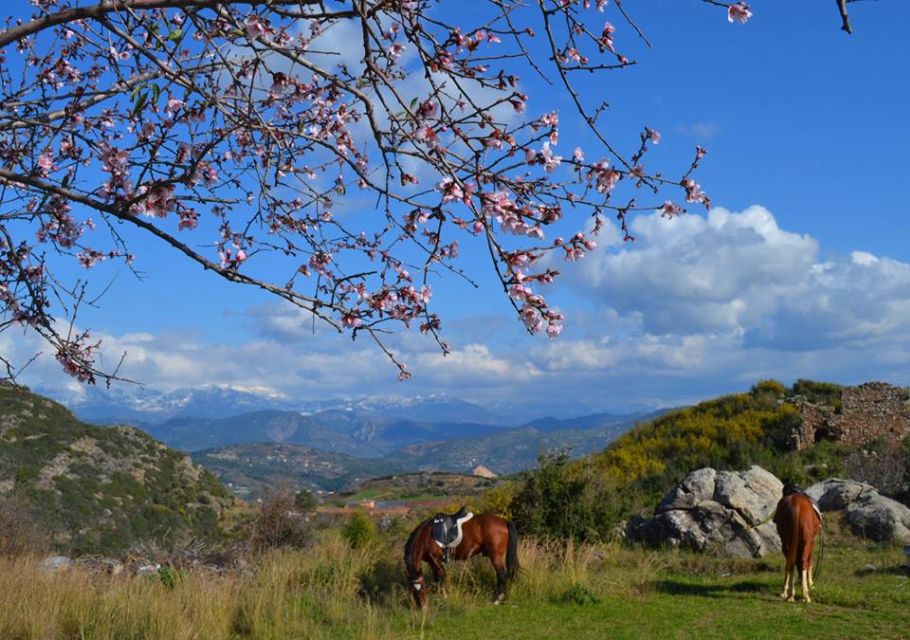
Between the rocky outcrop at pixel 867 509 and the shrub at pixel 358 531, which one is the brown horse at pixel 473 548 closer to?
the shrub at pixel 358 531

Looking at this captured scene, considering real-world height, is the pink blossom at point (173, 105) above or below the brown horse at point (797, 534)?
above

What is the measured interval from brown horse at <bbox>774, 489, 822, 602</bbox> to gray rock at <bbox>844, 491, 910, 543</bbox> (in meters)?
5.18

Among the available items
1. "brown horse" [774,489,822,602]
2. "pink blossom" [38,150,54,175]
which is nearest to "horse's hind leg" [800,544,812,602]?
"brown horse" [774,489,822,602]

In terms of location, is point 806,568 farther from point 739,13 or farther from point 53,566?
point 53,566

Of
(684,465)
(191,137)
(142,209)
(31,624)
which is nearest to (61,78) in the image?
(191,137)

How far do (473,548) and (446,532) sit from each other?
0.50m

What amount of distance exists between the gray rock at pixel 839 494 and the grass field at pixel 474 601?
307 centimetres

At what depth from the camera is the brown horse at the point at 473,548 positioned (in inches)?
456

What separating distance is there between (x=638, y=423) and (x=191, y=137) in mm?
32499

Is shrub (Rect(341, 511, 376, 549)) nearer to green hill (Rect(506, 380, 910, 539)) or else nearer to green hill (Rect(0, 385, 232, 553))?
green hill (Rect(506, 380, 910, 539))

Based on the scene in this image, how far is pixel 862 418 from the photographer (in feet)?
96.2

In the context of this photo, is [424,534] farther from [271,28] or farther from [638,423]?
[638,423]

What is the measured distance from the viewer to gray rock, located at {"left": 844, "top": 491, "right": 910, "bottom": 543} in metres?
16.1

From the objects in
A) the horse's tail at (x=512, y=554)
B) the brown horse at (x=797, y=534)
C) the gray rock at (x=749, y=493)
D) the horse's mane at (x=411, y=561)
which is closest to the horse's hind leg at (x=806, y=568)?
the brown horse at (x=797, y=534)
